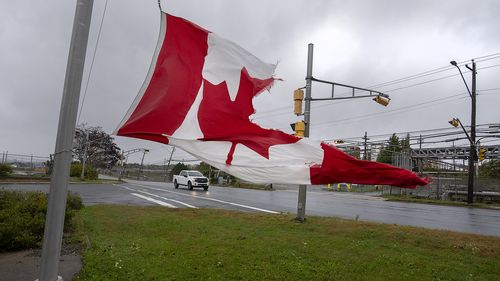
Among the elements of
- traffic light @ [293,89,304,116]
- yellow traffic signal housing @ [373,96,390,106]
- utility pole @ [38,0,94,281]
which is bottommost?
utility pole @ [38,0,94,281]

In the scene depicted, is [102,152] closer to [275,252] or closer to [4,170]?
[4,170]

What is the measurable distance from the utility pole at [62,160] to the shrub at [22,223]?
14.5 ft

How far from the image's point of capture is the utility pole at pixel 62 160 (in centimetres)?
340

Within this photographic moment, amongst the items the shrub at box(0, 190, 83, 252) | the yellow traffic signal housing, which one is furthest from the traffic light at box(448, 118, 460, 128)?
the shrub at box(0, 190, 83, 252)

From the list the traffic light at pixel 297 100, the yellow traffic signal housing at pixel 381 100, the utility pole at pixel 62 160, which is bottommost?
the utility pole at pixel 62 160

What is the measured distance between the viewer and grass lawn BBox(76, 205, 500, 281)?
5969 millimetres

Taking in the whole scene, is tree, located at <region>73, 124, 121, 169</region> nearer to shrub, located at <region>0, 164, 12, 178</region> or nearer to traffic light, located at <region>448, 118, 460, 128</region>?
shrub, located at <region>0, 164, 12, 178</region>

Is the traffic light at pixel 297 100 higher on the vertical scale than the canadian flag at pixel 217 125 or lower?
higher

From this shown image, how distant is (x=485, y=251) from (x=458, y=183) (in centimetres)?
3107

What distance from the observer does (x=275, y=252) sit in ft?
23.8

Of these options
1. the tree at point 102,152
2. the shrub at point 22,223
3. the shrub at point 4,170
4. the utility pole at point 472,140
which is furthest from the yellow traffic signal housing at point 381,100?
the tree at point 102,152

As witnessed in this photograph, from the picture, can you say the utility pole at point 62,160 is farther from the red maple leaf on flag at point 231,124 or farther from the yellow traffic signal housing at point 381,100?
the yellow traffic signal housing at point 381,100

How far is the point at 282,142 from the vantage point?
13.9 ft

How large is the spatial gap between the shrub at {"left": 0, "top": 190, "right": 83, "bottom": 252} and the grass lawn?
0.87m
